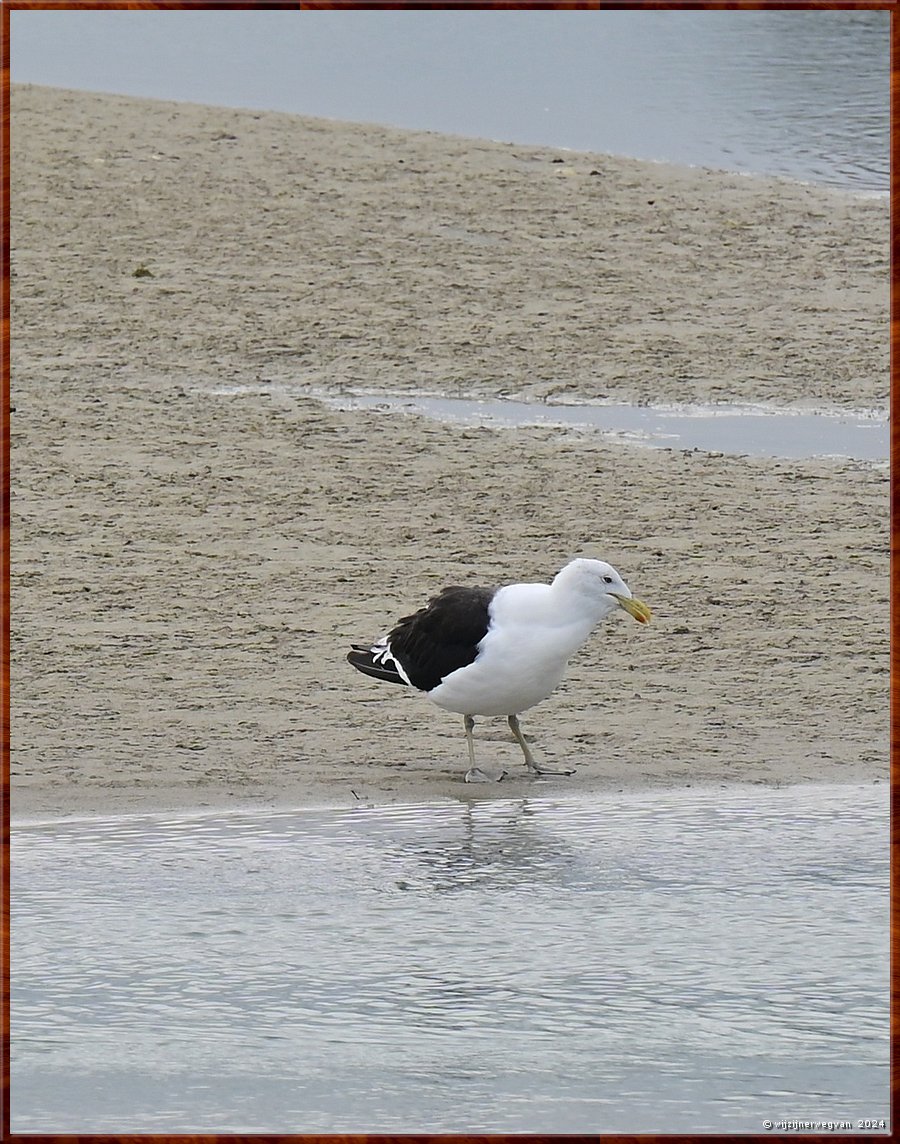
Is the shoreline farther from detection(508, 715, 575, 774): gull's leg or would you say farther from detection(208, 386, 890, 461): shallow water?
detection(208, 386, 890, 461): shallow water

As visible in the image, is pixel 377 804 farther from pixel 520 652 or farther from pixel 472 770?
pixel 520 652

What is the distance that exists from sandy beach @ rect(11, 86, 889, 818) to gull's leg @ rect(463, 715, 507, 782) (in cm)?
7

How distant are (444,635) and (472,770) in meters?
0.45

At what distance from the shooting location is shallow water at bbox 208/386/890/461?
10.5 metres

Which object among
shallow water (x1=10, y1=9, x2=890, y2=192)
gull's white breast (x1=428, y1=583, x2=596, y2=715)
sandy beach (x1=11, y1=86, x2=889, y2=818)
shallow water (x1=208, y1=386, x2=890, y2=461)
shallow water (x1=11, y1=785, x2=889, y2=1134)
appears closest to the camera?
shallow water (x1=11, y1=785, x2=889, y2=1134)

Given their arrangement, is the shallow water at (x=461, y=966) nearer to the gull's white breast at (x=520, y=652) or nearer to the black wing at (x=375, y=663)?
the gull's white breast at (x=520, y=652)

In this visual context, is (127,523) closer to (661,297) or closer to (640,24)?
(661,297)

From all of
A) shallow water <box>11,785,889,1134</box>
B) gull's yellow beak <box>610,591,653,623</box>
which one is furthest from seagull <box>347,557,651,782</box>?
shallow water <box>11,785,889,1134</box>

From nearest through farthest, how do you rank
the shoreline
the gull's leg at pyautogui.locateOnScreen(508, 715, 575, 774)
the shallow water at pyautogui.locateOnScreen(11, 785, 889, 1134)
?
the shallow water at pyautogui.locateOnScreen(11, 785, 889, 1134) < the shoreline < the gull's leg at pyautogui.locateOnScreen(508, 715, 575, 774)

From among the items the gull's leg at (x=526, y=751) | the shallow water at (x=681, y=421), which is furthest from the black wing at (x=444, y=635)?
the shallow water at (x=681, y=421)

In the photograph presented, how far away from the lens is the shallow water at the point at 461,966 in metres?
4.28

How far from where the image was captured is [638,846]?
5.94m

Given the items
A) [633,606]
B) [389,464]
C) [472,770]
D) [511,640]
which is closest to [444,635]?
[511,640]

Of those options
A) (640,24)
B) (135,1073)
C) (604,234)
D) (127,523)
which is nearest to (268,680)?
(127,523)
